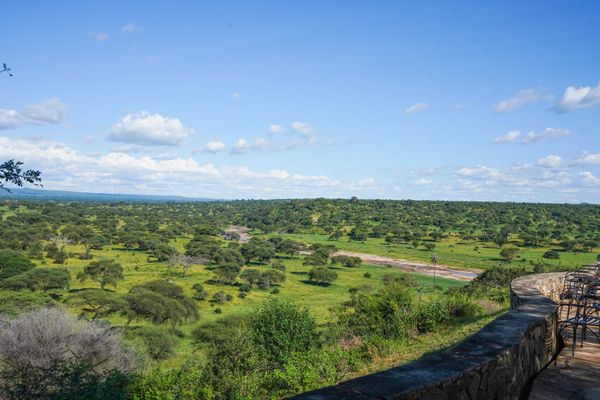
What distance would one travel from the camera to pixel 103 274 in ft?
178

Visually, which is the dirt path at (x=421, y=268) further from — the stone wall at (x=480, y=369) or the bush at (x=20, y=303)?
the stone wall at (x=480, y=369)

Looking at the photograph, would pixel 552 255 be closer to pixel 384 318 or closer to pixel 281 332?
pixel 281 332

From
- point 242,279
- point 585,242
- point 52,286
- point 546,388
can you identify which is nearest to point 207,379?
point 546,388

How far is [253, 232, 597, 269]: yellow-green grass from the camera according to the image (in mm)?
67812

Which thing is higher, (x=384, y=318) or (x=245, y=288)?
(x=384, y=318)

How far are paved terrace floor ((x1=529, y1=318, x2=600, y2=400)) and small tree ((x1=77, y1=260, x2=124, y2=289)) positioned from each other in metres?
53.3

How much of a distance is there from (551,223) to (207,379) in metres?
122

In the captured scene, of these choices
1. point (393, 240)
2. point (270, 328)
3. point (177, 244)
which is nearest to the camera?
point (270, 328)

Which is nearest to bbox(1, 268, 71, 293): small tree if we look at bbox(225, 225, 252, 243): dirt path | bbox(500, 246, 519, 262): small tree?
bbox(500, 246, 519, 262): small tree

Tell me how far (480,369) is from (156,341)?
102 ft

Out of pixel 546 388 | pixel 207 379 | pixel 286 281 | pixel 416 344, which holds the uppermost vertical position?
pixel 546 388

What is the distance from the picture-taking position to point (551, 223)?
115625 mm

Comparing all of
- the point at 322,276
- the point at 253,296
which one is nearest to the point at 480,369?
the point at 253,296

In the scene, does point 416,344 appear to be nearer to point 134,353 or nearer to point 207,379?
point 207,379
